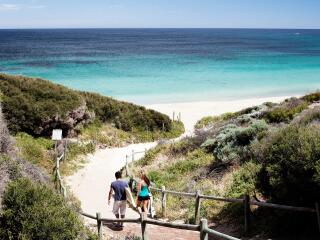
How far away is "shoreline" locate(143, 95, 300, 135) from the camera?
125 feet

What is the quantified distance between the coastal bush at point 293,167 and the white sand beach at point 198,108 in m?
26.1

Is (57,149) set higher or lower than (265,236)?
lower

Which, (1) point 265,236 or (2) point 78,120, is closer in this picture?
(1) point 265,236

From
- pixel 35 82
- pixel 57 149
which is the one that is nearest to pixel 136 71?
pixel 35 82

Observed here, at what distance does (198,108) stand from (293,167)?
33267 millimetres

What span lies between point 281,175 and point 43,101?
18.8 meters

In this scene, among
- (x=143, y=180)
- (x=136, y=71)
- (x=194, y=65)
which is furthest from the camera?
(x=194, y=65)

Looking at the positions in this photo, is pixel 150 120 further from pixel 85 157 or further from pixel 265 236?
pixel 265 236

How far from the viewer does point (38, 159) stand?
19.4 m

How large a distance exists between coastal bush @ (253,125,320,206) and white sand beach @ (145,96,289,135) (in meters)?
26.1

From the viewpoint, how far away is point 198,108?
41469 mm

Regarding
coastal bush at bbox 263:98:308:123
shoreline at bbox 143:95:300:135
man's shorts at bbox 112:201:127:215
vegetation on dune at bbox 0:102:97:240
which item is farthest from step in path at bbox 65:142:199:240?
shoreline at bbox 143:95:300:135

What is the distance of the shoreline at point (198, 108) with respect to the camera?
3803 cm

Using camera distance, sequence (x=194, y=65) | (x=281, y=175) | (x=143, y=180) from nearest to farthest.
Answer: (x=281, y=175)
(x=143, y=180)
(x=194, y=65)
